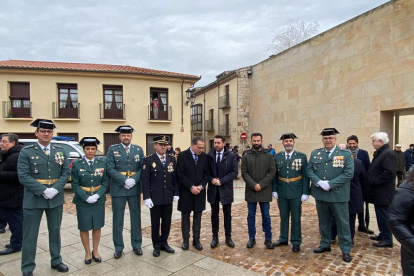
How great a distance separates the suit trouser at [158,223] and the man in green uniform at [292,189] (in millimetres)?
1788

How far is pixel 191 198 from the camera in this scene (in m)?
4.70

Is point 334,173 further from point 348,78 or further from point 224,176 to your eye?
point 348,78

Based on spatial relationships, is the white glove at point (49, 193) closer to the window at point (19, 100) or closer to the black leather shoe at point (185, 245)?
the black leather shoe at point (185, 245)

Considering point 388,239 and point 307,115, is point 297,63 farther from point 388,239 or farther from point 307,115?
point 388,239

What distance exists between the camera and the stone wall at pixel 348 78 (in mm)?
10711

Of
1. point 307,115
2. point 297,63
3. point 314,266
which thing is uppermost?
point 297,63

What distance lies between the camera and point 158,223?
179 inches

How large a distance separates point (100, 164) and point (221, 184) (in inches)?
75.1

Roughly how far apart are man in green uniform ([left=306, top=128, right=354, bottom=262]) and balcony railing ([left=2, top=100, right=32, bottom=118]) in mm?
18523

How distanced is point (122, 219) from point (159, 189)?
29.1 inches

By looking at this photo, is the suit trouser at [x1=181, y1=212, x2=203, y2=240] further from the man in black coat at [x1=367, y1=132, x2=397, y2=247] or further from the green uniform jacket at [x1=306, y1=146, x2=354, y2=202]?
the man in black coat at [x1=367, y1=132, x2=397, y2=247]

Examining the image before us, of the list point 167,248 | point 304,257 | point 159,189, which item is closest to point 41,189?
point 159,189

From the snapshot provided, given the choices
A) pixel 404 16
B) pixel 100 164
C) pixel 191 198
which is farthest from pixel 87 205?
pixel 404 16

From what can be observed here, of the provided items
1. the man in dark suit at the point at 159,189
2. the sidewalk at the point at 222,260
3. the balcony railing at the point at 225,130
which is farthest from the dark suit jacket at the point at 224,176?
the balcony railing at the point at 225,130
